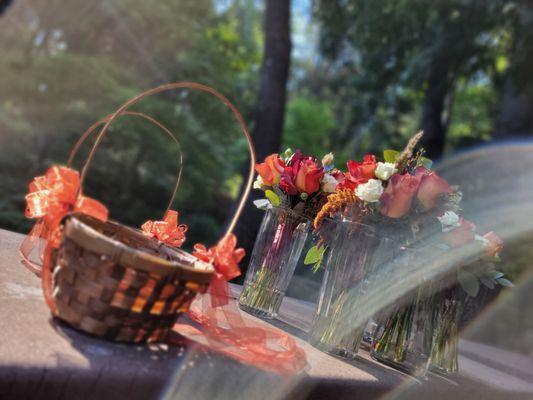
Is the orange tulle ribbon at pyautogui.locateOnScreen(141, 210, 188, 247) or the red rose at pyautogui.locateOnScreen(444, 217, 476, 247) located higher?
the red rose at pyautogui.locateOnScreen(444, 217, 476, 247)

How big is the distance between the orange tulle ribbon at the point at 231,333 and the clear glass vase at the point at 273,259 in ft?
1.32

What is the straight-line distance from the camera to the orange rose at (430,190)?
5.46ft

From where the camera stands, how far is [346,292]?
5.88 feet

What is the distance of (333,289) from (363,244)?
0.18 meters

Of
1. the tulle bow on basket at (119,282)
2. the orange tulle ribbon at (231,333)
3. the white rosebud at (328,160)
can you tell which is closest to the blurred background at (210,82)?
the white rosebud at (328,160)

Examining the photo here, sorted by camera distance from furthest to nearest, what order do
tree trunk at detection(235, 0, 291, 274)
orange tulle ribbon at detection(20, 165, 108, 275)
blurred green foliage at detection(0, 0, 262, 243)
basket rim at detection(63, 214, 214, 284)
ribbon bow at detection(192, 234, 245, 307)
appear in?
blurred green foliage at detection(0, 0, 262, 243), tree trunk at detection(235, 0, 291, 274), ribbon bow at detection(192, 234, 245, 307), orange tulle ribbon at detection(20, 165, 108, 275), basket rim at detection(63, 214, 214, 284)

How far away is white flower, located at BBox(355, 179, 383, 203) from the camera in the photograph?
1695 mm

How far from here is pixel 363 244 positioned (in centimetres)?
178

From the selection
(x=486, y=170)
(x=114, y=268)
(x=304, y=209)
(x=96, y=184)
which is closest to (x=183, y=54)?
(x=96, y=184)

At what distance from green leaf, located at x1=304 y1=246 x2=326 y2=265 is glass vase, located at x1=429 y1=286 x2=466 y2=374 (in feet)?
1.36

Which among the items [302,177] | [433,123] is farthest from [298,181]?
[433,123]

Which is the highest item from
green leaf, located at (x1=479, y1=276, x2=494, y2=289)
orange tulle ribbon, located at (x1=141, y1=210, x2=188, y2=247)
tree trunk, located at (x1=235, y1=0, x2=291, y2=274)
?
tree trunk, located at (x1=235, y1=0, x2=291, y2=274)

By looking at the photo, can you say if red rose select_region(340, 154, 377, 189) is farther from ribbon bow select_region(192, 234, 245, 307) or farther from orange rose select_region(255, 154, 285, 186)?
ribbon bow select_region(192, 234, 245, 307)

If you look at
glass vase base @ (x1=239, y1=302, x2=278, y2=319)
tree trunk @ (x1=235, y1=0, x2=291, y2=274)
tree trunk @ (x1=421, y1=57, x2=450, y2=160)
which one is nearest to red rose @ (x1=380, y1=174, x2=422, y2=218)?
glass vase base @ (x1=239, y1=302, x2=278, y2=319)
